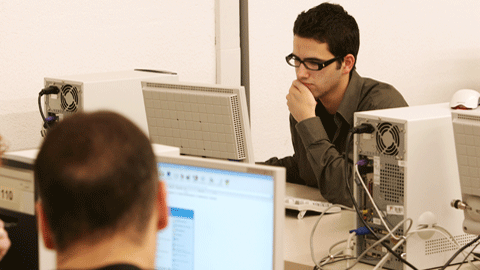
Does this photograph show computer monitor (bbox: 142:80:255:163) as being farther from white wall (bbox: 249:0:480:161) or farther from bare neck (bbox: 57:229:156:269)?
white wall (bbox: 249:0:480:161)

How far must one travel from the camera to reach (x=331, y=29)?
2395mm

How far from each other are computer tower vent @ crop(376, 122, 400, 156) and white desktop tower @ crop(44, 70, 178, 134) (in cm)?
92

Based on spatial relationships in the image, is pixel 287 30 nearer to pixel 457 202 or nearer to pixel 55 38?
pixel 55 38

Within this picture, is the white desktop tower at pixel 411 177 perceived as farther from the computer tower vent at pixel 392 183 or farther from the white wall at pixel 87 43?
the white wall at pixel 87 43

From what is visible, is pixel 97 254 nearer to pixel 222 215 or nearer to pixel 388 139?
pixel 222 215

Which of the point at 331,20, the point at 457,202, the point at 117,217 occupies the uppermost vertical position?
the point at 331,20

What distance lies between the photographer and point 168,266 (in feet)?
4.02

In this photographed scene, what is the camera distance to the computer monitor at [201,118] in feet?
6.02

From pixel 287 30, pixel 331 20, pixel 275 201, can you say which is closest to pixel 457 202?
pixel 275 201

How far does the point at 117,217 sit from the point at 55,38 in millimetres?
2186

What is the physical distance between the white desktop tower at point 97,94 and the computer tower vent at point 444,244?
105 cm

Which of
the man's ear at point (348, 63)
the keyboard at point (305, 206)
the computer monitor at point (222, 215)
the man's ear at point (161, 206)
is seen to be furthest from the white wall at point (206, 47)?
the man's ear at point (161, 206)

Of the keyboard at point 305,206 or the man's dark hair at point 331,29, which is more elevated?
the man's dark hair at point 331,29

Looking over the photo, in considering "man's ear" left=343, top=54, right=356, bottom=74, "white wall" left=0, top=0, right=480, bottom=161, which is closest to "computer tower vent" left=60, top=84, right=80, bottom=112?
"white wall" left=0, top=0, right=480, bottom=161
